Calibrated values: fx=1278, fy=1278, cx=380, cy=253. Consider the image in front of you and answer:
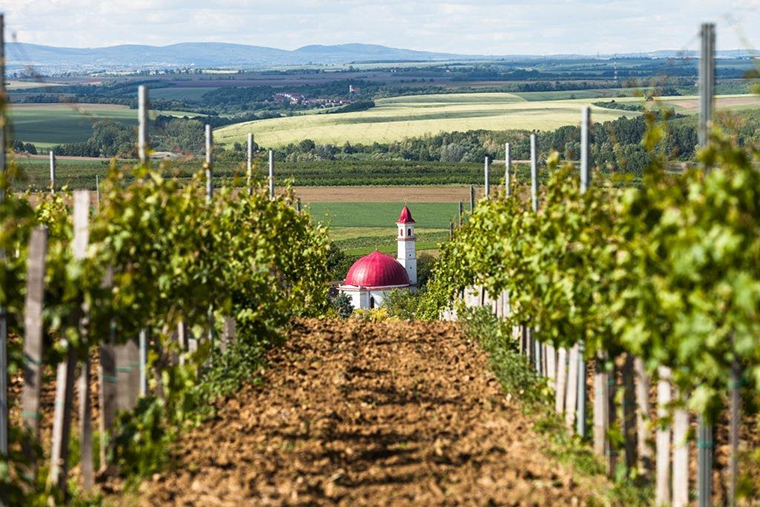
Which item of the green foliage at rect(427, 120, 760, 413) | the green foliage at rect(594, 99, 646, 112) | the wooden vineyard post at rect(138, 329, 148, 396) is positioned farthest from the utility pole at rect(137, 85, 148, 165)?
the green foliage at rect(594, 99, 646, 112)

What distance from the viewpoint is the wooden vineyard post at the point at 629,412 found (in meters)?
9.30

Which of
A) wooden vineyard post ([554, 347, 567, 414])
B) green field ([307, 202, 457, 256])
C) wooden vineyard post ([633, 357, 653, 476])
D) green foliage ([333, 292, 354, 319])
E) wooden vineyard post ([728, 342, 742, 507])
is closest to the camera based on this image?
wooden vineyard post ([728, 342, 742, 507])

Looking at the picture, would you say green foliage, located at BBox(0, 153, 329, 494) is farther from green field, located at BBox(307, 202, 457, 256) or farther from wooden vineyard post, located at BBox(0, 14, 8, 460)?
green field, located at BBox(307, 202, 457, 256)

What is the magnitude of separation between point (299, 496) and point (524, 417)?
394 centimetres

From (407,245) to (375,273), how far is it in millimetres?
7327

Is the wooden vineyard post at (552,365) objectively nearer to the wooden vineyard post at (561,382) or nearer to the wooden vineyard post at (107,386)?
the wooden vineyard post at (561,382)

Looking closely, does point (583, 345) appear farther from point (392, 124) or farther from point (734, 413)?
point (392, 124)

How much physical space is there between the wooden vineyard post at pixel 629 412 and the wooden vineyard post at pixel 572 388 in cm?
139

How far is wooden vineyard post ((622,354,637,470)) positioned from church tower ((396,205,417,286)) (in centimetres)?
7737

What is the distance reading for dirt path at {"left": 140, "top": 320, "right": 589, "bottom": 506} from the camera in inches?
327

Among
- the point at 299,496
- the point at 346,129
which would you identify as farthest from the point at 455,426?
the point at 346,129

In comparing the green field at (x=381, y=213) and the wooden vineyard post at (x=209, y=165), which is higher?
the wooden vineyard post at (x=209, y=165)

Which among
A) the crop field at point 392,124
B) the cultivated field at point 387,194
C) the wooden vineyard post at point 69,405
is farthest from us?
the crop field at point 392,124

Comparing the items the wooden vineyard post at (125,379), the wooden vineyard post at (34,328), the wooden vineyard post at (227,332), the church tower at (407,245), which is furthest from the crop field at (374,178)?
the wooden vineyard post at (34,328)
